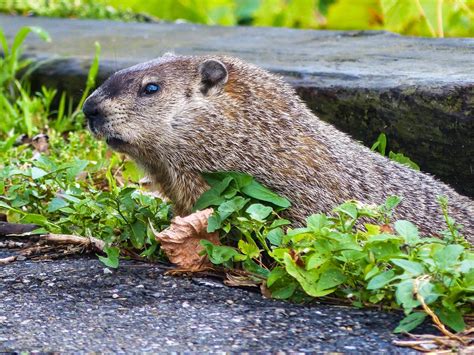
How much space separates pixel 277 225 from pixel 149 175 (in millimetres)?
948

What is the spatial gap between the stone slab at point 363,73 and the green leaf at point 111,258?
6.14 ft

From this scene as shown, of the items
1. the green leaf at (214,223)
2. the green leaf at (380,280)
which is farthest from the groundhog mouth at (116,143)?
the green leaf at (380,280)

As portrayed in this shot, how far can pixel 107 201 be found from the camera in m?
4.38

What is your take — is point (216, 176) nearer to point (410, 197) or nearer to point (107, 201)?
point (107, 201)

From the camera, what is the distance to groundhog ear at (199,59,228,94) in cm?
463

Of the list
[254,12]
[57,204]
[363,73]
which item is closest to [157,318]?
[57,204]

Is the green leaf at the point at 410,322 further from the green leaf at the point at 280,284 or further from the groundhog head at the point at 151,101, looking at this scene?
the groundhog head at the point at 151,101

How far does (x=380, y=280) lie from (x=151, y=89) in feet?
5.69

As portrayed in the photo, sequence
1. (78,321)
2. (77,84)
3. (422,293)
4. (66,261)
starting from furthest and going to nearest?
1. (77,84)
2. (66,261)
3. (78,321)
4. (422,293)

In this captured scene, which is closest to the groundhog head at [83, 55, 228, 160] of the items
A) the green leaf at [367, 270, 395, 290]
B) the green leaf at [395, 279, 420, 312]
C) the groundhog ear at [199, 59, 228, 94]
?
the groundhog ear at [199, 59, 228, 94]

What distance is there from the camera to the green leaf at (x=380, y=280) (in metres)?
3.35

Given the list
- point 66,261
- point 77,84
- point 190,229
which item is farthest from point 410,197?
point 77,84

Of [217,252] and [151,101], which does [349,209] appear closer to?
[217,252]

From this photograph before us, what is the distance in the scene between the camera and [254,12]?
10.2 meters
